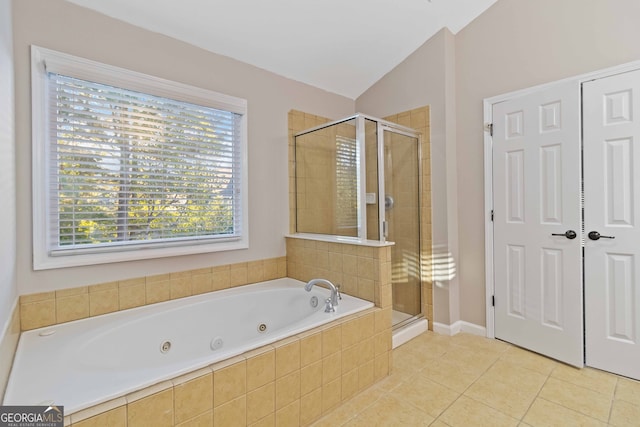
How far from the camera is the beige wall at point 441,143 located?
8.95 ft

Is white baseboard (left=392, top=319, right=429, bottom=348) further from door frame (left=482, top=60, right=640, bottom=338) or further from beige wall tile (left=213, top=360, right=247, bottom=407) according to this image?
beige wall tile (left=213, top=360, right=247, bottom=407)

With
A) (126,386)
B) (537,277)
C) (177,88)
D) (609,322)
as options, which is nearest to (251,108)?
(177,88)

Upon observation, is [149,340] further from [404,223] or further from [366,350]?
[404,223]

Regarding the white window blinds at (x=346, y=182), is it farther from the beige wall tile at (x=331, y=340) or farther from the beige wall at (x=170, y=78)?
the beige wall tile at (x=331, y=340)

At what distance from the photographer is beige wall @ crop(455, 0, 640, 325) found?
2.07 meters

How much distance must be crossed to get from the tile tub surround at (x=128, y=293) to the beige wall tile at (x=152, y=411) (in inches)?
41.5

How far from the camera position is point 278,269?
280 cm

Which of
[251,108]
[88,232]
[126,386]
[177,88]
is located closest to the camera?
[126,386]

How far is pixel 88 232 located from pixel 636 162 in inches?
134

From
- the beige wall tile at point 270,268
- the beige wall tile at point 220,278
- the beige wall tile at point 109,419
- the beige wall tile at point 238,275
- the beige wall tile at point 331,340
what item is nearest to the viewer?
Result: the beige wall tile at point 109,419

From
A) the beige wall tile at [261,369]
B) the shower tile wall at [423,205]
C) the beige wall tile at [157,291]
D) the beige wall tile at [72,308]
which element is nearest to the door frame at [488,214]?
the shower tile wall at [423,205]

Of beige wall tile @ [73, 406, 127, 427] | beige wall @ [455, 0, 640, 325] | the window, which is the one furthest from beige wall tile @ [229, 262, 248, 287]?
beige wall @ [455, 0, 640, 325]

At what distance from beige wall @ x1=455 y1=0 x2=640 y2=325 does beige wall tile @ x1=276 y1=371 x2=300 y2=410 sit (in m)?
1.86

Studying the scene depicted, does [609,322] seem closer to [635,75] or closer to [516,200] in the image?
[516,200]
